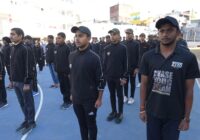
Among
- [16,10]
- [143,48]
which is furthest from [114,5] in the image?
[143,48]

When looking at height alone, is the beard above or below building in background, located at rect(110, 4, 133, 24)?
below

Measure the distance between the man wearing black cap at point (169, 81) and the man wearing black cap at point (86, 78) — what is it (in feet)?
3.43

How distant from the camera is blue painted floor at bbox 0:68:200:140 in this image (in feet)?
16.4

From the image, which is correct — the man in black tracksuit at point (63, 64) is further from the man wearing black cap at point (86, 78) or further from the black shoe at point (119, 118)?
the man wearing black cap at point (86, 78)

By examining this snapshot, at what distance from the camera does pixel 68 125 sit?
5609 mm

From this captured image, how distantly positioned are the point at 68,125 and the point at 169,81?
3472mm

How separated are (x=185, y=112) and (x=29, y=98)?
328 centimetres

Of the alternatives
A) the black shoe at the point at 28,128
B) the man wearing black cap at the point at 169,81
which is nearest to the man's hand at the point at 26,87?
the black shoe at the point at 28,128

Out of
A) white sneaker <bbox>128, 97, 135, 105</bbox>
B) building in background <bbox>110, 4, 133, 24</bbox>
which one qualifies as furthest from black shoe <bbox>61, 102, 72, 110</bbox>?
building in background <bbox>110, 4, 133, 24</bbox>

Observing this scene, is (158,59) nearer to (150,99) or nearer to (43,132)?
(150,99)

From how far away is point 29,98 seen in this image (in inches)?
197

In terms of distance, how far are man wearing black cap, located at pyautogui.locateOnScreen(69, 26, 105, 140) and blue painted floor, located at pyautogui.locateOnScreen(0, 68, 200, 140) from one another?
126 cm

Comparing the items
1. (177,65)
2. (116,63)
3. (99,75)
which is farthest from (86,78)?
(116,63)

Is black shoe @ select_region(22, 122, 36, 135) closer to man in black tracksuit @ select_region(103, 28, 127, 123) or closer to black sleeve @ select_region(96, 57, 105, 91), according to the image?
man in black tracksuit @ select_region(103, 28, 127, 123)
